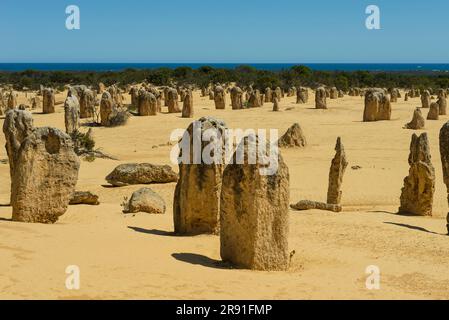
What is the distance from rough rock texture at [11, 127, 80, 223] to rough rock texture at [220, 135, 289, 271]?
10.9 feet

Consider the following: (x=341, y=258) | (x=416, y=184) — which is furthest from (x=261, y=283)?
(x=416, y=184)

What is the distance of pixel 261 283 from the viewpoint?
7.30m

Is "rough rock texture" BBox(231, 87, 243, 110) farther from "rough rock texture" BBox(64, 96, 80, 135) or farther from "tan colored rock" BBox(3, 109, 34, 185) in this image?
"tan colored rock" BBox(3, 109, 34, 185)

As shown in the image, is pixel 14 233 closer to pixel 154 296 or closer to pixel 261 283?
pixel 154 296

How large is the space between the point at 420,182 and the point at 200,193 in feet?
19.5

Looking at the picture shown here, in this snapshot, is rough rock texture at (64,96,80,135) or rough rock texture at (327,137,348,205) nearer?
rough rock texture at (327,137,348,205)

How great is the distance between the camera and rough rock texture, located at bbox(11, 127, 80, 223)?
10.2 metres

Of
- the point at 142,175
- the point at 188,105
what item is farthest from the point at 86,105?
the point at 142,175

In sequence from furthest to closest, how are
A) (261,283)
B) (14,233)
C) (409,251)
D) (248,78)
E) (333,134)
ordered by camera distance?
(248,78), (333,134), (409,251), (14,233), (261,283)

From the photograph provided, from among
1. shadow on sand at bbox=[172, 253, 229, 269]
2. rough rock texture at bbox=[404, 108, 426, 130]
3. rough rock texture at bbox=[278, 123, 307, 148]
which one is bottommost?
shadow on sand at bbox=[172, 253, 229, 269]

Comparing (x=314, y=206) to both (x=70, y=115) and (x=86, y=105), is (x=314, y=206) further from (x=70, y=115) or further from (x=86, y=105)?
(x=86, y=105)

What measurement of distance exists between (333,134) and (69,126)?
1123 centimetres

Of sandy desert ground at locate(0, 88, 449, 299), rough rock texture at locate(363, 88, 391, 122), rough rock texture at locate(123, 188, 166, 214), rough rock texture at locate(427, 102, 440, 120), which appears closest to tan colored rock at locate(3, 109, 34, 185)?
sandy desert ground at locate(0, 88, 449, 299)

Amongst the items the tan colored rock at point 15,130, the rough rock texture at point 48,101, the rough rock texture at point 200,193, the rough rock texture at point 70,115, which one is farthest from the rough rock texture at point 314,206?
the rough rock texture at point 48,101
